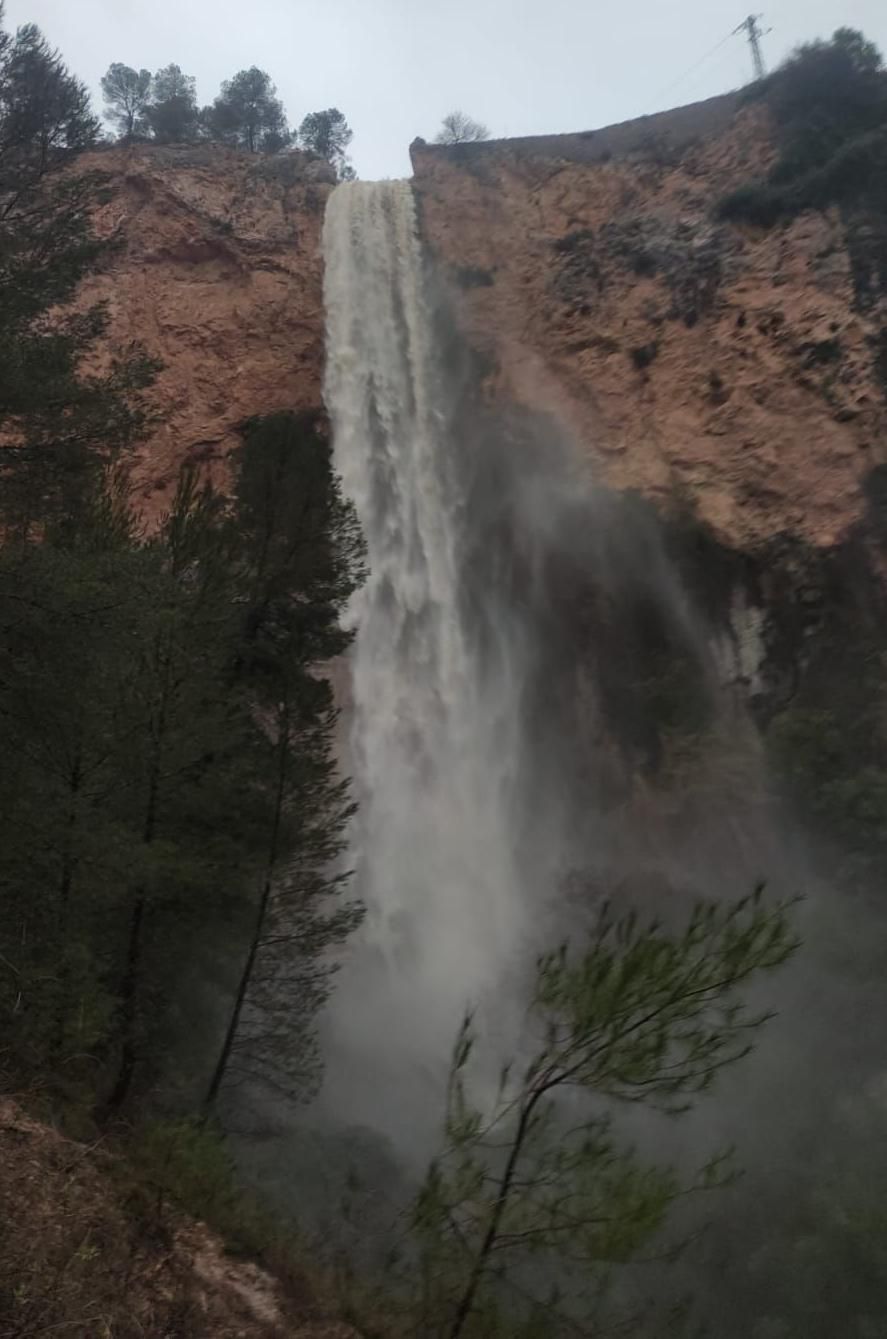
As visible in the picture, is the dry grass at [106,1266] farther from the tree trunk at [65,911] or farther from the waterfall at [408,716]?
the waterfall at [408,716]

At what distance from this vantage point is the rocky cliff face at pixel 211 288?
73.1 ft

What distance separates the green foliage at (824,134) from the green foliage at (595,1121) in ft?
68.9

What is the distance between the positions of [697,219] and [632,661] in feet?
39.4

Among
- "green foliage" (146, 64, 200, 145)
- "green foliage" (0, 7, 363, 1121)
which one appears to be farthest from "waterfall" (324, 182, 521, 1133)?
"green foliage" (146, 64, 200, 145)

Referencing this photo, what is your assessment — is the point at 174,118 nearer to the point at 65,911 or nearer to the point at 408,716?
the point at 408,716

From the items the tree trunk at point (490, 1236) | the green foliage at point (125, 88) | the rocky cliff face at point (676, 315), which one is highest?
the green foliage at point (125, 88)

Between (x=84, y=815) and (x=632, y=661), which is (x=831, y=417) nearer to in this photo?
(x=632, y=661)

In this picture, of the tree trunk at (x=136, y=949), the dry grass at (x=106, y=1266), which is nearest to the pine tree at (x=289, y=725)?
the tree trunk at (x=136, y=949)

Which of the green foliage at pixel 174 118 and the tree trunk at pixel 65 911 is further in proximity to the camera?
the green foliage at pixel 174 118

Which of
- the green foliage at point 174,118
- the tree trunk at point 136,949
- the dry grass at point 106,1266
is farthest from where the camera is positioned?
the green foliage at point 174,118

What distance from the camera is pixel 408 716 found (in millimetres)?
19625

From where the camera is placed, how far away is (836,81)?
23.8 m

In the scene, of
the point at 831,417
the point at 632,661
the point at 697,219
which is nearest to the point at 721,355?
the point at 831,417

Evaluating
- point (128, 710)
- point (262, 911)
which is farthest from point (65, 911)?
point (262, 911)
